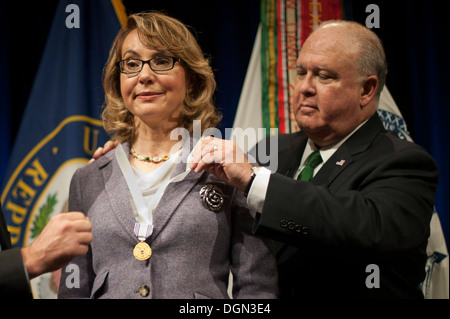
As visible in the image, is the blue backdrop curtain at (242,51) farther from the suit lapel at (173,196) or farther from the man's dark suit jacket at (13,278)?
the man's dark suit jacket at (13,278)

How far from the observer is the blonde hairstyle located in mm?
1553

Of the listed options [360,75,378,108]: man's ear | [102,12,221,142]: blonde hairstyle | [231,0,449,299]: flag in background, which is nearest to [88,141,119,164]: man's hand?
[102,12,221,142]: blonde hairstyle

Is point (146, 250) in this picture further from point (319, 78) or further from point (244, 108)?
point (244, 108)

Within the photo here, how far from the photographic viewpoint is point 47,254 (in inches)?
47.2

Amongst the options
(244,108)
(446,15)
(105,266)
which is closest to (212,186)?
(105,266)

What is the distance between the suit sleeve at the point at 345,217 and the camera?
145cm

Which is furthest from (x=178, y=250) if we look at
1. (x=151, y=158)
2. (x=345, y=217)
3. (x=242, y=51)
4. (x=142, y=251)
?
(x=242, y=51)

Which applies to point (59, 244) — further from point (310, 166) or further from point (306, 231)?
point (310, 166)

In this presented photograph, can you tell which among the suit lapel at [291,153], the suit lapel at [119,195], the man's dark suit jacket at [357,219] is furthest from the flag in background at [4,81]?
the man's dark suit jacket at [357,219]

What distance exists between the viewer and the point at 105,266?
146cm

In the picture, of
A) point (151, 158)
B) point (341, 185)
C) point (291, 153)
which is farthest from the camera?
point (291, 153)

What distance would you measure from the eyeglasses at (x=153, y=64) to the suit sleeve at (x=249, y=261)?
0.49 meters

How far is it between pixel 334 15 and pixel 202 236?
1.68 meters

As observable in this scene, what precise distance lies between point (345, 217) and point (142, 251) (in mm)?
607
